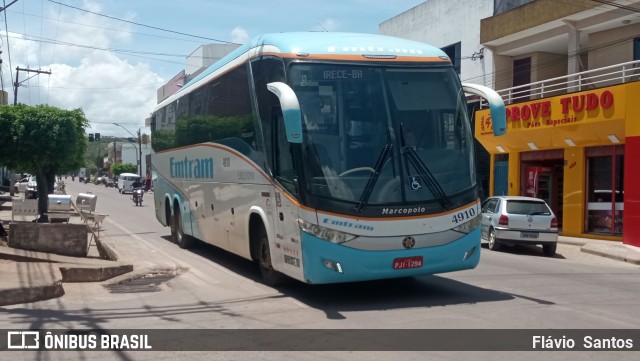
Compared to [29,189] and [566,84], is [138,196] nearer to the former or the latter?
[29,189]

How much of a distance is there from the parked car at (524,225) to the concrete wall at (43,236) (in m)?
10.6

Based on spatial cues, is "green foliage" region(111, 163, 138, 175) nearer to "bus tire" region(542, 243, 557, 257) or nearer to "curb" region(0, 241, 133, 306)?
"bus tire" region(542, 243, 557, 257)

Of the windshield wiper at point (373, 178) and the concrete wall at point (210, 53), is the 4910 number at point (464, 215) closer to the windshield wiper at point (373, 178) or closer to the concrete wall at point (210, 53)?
the windshield wiper at point (373, 178)

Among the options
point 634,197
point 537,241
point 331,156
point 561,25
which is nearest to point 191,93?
point 331,156

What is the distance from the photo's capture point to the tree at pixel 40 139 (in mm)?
20188

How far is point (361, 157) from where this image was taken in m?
9.00

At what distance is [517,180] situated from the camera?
86.8ft

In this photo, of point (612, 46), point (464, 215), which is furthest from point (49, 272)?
point (612, 46)

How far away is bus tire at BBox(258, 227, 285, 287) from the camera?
35.6ft

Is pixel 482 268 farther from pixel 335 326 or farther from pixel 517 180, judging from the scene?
pixel 517 180

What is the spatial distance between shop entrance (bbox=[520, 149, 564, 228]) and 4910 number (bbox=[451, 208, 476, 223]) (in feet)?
53.6

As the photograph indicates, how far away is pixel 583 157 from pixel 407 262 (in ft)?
50.4

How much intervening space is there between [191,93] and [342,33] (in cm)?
587

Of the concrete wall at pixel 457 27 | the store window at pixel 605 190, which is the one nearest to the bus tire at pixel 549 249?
the store window at pixel 605 190
